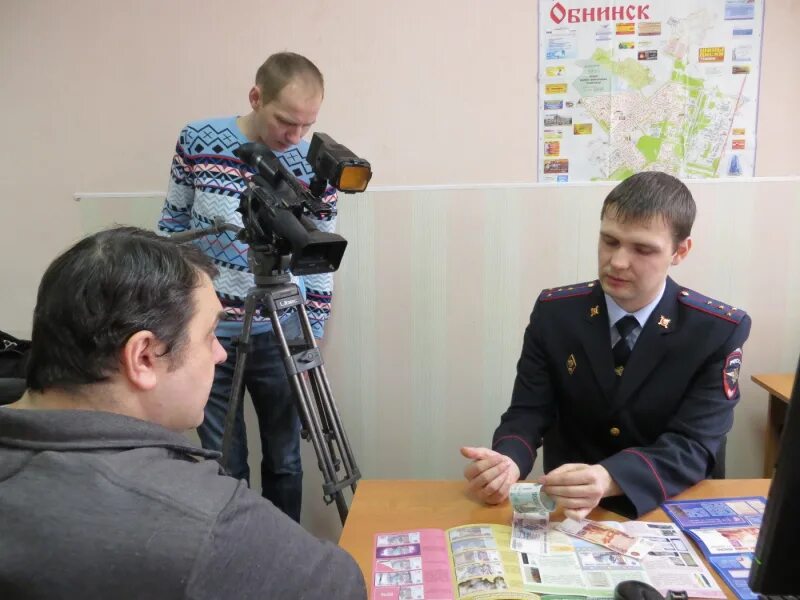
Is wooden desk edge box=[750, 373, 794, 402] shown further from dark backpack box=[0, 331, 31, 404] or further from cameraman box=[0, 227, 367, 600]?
dark backpack box=[0, 331, 31, 404]

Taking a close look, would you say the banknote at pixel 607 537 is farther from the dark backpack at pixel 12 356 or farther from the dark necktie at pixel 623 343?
the dark backpack at pixel 12 356

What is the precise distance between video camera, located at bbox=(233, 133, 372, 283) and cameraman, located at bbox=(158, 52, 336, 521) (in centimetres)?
24

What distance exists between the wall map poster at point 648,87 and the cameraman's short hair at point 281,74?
2.79 feet

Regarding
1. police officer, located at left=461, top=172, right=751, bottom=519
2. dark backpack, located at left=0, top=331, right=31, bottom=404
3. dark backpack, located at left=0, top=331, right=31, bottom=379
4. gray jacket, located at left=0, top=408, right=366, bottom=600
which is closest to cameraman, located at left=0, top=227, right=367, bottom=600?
gray jacket, located at left=0, top=408, right=366, bottom=600

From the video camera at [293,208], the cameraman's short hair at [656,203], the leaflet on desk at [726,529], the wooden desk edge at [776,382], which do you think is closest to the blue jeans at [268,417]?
the video camera at [293,208]

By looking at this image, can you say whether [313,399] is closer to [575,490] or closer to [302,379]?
[302,379]

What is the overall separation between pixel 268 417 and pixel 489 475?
101 cm

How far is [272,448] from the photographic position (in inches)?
76.7

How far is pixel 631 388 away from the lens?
135 cm

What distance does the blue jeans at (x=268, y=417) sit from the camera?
184 cm

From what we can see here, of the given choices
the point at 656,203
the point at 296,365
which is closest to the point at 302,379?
the point at 296,365

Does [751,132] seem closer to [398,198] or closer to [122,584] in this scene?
[398,198]

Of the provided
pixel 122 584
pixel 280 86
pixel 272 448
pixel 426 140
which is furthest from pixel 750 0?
pixel 122 584

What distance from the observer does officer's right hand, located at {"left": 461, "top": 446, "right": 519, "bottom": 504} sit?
111 cm
